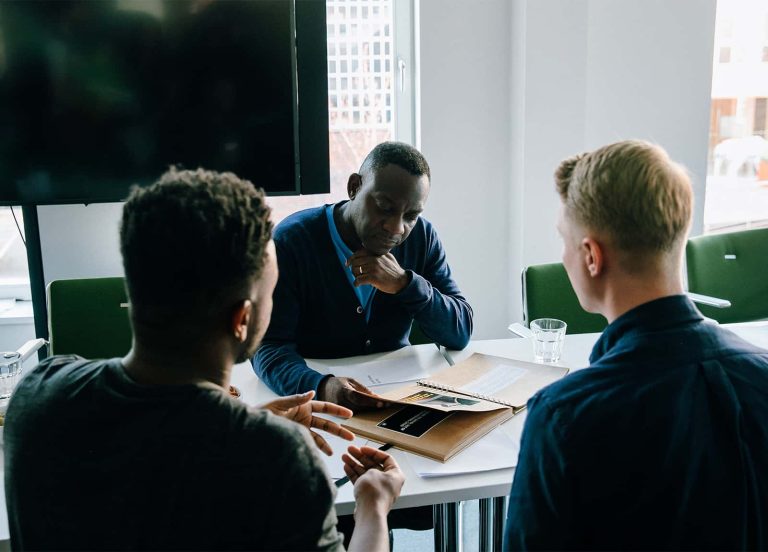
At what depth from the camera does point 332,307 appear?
2018 mm

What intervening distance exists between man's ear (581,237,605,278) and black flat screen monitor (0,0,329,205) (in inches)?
71.6

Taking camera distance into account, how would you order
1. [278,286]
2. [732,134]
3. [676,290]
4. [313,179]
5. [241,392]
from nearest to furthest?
[676,290] < [241,392] < [278,286] < [313,179] < [732,134]

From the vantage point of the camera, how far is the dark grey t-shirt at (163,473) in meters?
0.83

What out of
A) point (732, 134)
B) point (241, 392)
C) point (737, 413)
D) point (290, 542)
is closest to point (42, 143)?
point (241, 392)

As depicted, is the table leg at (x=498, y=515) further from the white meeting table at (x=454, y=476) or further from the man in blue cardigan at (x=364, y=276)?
the man in blue cardigan at (x=364, y=276)

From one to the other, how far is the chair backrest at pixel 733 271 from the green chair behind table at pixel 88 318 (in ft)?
6.86

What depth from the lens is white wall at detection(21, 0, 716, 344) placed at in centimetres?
316

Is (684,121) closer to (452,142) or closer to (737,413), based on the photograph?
(452,142)

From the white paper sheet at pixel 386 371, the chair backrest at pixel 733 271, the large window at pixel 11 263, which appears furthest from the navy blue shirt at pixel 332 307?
the large window at pixel 11 263

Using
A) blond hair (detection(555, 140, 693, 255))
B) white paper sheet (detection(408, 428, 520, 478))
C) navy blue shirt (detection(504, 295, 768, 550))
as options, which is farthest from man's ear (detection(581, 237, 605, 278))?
white paper sheet (detection(408, 428, 520, 478))

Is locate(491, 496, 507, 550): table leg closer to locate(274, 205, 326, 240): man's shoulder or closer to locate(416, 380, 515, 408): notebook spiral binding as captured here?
locate(416, 380, 515, 408): notebook spiral binding

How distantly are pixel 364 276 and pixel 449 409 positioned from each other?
549 mm

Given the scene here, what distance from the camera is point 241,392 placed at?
1.74m

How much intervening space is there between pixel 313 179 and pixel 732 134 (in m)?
2.26
